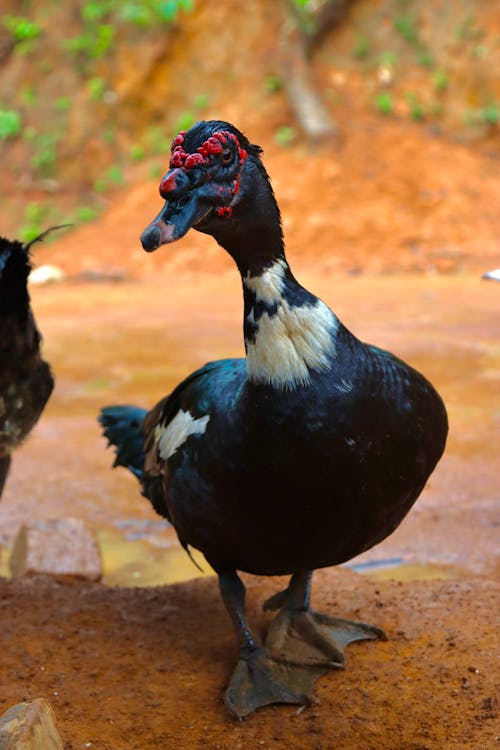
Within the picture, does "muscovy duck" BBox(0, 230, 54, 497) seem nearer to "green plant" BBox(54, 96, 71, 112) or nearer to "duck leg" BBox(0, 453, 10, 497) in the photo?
"duck leg" BBox(0, 453, 10, 497)

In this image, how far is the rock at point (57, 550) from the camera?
164 inches

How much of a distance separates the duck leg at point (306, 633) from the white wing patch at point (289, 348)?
1062 millimetres

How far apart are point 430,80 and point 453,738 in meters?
16.9

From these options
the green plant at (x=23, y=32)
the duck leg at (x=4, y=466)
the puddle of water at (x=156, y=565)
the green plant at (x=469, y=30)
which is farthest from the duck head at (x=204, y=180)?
the green plant at (x=469, y=30)

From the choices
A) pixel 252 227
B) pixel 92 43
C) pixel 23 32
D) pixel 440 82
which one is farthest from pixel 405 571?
pixel 92 43

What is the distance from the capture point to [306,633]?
3.24 metres

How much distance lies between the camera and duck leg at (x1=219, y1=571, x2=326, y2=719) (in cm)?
Result: 288

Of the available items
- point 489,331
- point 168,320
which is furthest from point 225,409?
point 168,320

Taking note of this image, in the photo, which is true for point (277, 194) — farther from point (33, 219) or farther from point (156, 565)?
point (156, 565)

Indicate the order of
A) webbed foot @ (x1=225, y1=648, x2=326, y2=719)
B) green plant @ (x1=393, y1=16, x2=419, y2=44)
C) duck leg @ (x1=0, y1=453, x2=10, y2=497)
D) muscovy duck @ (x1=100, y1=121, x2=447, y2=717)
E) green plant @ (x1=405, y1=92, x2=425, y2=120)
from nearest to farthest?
muscovy duck @ (x1=100, y1=121, x2=447, y2=717)
webbed foot @ (x1=225, y1=648, x2=326, y2=719)
duck leg @ (x1=0, y1=453, x2=10, y2=497)
green plant @ (x1=405, y1=92, x2=425, y2=120)
green plant @ (x1=393, y1=16, x2=419, y2=44)

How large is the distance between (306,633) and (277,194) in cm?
1289

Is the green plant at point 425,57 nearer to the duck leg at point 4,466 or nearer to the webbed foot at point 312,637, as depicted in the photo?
the duck leg at point 4,466

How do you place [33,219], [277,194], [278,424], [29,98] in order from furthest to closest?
[29,98] < [33,219] < [277,194] < [278,424]

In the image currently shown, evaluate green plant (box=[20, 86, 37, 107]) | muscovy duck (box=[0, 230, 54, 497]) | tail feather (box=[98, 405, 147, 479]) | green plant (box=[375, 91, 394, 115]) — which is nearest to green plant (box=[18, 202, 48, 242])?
green plant (box=[20, 86, 37, 107])
